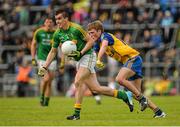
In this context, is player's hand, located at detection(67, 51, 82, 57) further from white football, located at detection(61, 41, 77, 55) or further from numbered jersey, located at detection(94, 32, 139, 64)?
numbered jersey, located at detection(94, 32, 139, 64)

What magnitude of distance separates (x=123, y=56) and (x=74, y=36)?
60.0 inches

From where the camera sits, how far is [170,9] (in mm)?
32750

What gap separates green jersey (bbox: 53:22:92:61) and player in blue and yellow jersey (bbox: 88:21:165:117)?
0.41 meters

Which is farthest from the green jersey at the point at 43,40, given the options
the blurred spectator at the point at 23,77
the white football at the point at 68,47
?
the blurred spectator at the point at 23,77

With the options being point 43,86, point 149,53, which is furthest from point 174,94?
point 43,86

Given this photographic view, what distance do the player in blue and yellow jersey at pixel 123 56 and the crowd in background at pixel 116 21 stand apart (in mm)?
13687

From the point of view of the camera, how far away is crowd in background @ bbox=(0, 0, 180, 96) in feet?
104

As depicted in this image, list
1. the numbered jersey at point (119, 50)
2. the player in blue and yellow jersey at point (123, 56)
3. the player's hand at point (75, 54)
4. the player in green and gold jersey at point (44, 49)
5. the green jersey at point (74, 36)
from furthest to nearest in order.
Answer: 1. the player in green and gold jersey at point (44, 49)
2. the numbered jersey at point (119, 50)
3. the player in blue and yellow jersey at point (123, 56)
4. the green jersey at point (74, 36)
5. the player's hand at point (75, 54)

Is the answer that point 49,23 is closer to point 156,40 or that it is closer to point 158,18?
point 156,40

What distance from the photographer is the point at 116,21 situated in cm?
3222

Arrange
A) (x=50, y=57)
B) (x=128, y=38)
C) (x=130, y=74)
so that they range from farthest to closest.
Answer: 1. (x=128, y=38)
2. (x=130, y=74)
3. (x=50, y=57)

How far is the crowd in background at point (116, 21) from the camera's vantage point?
31.6 m

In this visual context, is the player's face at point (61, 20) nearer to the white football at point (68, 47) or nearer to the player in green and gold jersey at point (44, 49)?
the white football at point (68, 47)

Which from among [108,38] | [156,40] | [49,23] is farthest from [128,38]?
[108,38]
